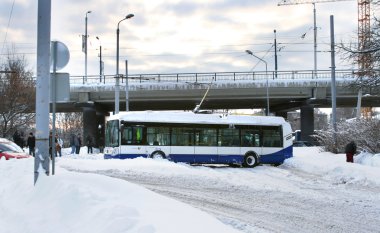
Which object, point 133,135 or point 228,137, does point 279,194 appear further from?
point 133,135

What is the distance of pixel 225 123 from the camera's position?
26.9m

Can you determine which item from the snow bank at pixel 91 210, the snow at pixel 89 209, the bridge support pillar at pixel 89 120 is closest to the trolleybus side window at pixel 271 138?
the snow at pixel 89 209

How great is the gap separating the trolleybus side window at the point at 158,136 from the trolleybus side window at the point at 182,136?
32 cm

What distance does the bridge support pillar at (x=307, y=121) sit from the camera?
52.9 metres

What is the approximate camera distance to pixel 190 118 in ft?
87.4

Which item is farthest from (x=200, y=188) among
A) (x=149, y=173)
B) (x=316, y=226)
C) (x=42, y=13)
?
(x=42, y=13)

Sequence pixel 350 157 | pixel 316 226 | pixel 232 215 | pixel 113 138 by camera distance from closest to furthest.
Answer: pixel 316 226, pixel 232 215, pixel 350 157, pixel 113 138

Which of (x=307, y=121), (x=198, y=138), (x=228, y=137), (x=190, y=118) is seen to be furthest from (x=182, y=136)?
(x=307, y=121)

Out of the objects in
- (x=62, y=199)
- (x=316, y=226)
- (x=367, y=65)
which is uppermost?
(x=367, y=65)

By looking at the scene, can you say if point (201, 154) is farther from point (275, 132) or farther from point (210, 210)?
point (210, 210)

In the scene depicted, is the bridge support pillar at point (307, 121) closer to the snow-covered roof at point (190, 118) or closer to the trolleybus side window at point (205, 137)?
the snow-covered roof at point (190, 118)

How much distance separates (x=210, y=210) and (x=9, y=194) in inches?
170

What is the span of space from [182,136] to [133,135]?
2.60 metres

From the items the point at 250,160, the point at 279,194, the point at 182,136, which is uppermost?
the point at 182,136
